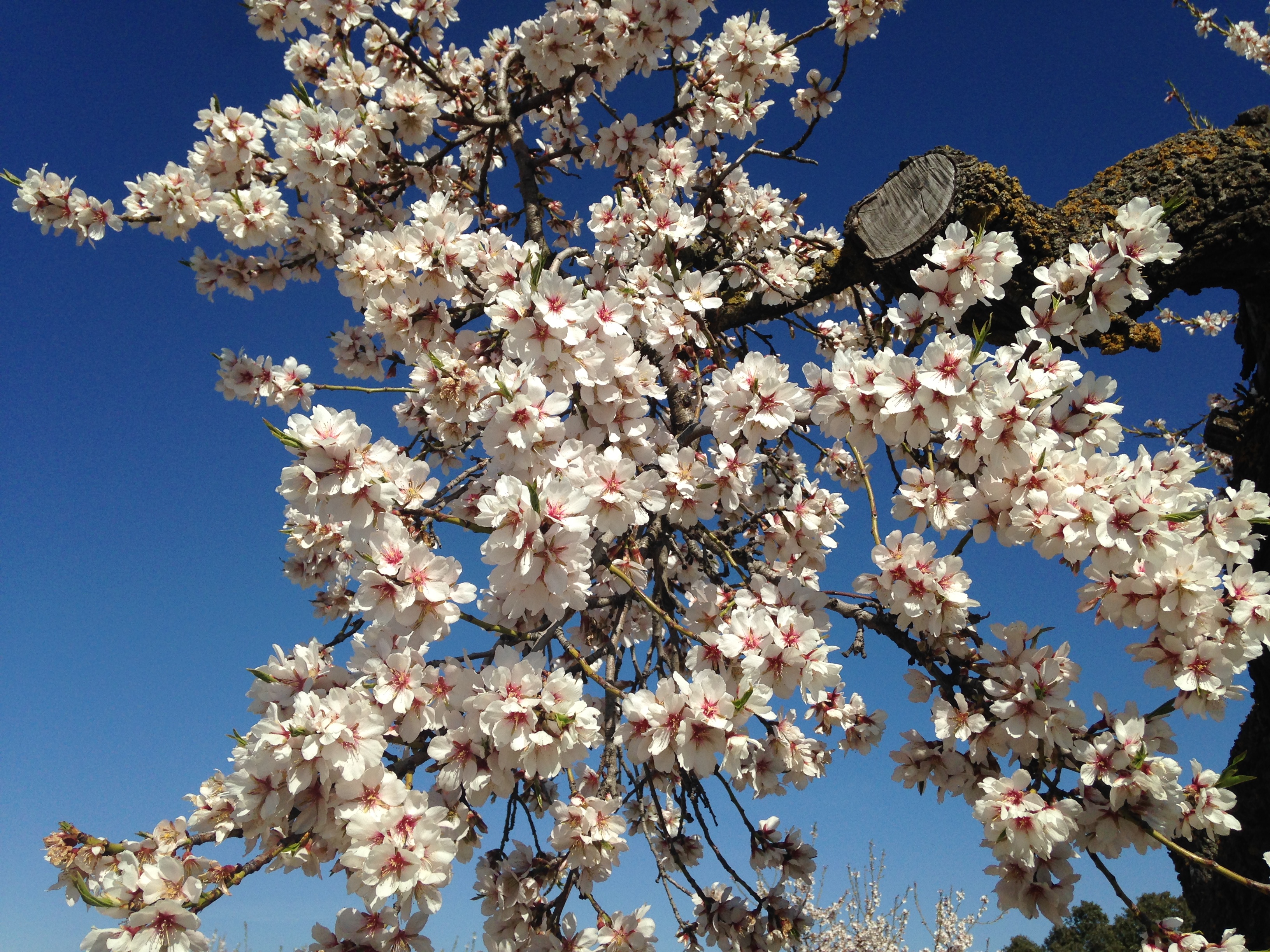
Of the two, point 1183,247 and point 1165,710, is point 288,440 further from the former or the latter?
point 1183,247

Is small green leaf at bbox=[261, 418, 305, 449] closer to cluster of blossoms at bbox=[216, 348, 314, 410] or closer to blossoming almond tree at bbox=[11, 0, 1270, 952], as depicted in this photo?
blossoming almond tree at bbox=[11, 0, 1270, 952]

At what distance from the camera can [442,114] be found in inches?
158

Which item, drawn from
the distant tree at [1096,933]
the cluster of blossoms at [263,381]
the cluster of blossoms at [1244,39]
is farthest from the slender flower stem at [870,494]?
the distant tree at [1096,933]

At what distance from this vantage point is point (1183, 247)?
11.5 feet

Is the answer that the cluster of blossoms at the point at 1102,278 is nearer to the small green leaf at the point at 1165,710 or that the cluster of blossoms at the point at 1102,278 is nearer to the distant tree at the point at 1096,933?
the small green leaf at the point at 1165,710

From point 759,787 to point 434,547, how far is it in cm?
137

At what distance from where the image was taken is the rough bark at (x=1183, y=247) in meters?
3.13

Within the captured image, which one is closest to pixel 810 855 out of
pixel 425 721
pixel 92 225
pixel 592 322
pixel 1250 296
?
pixel 425 721

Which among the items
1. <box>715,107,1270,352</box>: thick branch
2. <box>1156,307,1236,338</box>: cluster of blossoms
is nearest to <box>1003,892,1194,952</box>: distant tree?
<box>1156,307,1236,338</box>: cluster of blossoms

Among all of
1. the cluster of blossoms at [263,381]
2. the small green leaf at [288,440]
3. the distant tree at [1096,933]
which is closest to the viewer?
the small green leaf at [288,440]

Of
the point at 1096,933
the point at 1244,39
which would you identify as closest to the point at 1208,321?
the point at 1244,39

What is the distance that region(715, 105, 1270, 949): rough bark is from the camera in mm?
3135

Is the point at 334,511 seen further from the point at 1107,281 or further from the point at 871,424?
the point at 1107,281

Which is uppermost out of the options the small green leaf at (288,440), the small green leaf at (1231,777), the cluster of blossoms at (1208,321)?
the cluster of blossoms at (1208,321)
